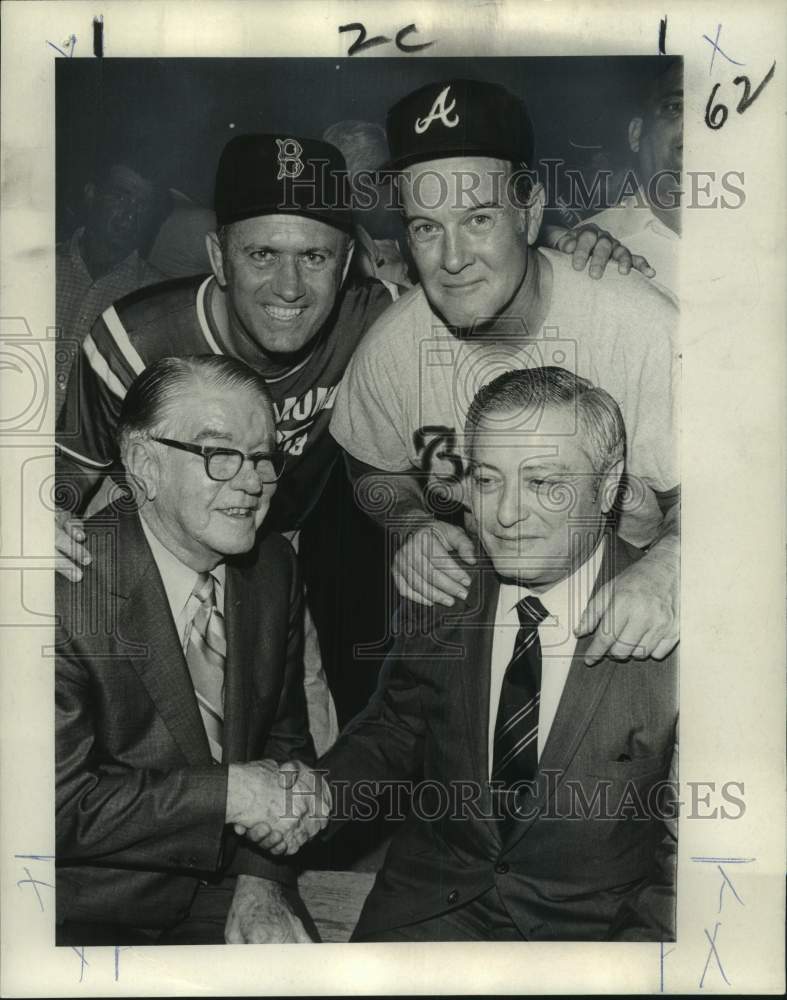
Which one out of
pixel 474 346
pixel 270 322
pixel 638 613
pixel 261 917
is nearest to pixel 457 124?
pixel 474 346

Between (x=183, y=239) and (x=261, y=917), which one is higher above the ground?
(x=183, y=239)

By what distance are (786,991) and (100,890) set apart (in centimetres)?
188

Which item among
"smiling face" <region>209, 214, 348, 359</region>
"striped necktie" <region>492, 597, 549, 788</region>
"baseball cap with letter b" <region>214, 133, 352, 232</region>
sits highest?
"baseball cap with letter b" <region>214, 133, 352, 232</region>

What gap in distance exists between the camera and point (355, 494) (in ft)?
10.8

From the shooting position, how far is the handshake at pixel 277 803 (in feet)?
10.7

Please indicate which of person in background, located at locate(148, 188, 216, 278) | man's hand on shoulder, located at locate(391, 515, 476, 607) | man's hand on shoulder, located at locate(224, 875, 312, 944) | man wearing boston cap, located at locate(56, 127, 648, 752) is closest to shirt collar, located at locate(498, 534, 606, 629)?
man's hand on shoulder, located at locate(391, 515, 476, 607)

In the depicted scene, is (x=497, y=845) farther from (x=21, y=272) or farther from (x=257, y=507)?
(x=21, y=272)

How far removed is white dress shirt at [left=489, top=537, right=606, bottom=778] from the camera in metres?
3.28

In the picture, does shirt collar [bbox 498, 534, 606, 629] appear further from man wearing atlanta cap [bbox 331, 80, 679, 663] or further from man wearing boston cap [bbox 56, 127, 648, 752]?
man wearing boston cap [bbox 56, 127, 648, 752]

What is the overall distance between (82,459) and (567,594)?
1336mm

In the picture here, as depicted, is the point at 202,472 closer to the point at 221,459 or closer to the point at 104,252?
the point at 221,459

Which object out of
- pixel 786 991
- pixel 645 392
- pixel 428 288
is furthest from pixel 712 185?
pixel 786 991

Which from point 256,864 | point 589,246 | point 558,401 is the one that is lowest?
point 256,864

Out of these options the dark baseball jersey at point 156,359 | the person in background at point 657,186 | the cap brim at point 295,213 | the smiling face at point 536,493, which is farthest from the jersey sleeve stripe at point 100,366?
the person in background at point 657,186
